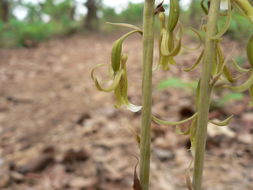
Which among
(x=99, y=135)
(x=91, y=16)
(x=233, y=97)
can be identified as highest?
(x=91, y=16)

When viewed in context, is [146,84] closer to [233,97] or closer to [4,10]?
[233,97]

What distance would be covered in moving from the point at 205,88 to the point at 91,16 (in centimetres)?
859

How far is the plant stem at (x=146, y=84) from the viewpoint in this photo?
69 cm

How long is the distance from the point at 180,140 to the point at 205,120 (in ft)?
3.86

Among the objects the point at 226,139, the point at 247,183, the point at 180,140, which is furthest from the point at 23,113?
the point at 247,183

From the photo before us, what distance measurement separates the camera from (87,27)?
8766mm

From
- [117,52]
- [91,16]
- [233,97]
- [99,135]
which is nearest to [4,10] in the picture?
[91,16]

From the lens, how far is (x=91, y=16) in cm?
888

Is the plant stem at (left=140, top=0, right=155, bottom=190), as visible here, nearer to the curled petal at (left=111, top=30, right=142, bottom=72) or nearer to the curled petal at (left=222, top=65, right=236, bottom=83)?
the curled petal at (left=111, top=30, right=142, bottom=72)

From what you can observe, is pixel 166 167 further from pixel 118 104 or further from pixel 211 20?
pixel 211 20

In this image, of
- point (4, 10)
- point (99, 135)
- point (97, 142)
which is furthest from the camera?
point (4, 10)

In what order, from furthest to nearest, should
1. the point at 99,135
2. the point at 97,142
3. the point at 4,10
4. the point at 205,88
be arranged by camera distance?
1. the point at 4,10
2. the point at 99,135
3. the point at 97,142
4. the point at 205,88

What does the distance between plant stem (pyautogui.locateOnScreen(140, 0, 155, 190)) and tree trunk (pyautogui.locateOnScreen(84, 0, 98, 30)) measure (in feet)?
27.4

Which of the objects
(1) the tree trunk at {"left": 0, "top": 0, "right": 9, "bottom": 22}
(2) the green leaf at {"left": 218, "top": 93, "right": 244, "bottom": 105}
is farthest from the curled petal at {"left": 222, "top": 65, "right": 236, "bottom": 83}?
(1) the tree trunk at {"left": 0, "top": 0, "right": 9, "bottom": 22}
